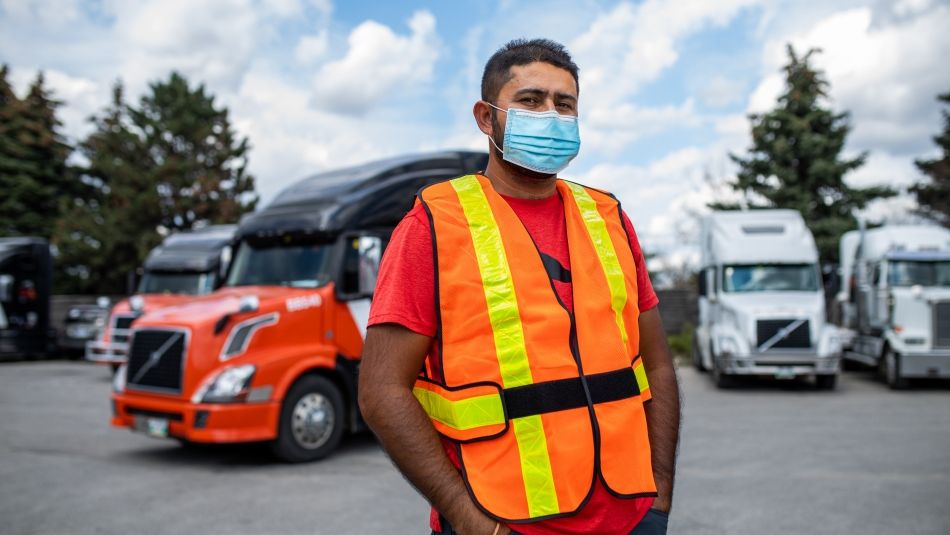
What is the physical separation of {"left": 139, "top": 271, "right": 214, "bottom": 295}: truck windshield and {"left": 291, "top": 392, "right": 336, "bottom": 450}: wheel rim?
26.2 ft

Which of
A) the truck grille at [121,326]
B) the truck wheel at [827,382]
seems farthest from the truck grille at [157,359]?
the truck wheel at [827,382]

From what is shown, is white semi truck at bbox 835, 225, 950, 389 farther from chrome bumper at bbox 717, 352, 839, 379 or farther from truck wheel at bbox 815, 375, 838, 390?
chrome bumper at bbox 717, 352, 839, 379

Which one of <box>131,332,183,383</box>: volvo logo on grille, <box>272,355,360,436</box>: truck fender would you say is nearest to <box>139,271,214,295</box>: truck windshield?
<box>131,332,183,383</box>: volvo logo on grille

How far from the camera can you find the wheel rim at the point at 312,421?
8055 mm

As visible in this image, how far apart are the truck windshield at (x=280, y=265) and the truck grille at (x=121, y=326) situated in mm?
7707

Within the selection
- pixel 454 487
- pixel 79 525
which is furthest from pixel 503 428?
pixel 79 525

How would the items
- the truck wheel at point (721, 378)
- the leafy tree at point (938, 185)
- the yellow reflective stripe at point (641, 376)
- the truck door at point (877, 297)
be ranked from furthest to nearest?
the leafy tree at point (938, 185), the truck door at point (877, 297), the truck wheel at point (721, 378), the yellow reflective stripe at point (641, 376)

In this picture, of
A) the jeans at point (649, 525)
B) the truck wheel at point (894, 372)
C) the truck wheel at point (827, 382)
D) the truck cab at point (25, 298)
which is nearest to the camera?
the jeans at point (649, 525)

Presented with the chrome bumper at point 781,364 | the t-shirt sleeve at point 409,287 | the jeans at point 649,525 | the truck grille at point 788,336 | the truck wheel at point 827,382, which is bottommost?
the truck wheel at point 827,382

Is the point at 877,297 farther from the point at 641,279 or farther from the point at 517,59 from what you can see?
the point at 517,59

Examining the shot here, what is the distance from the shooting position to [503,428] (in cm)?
192

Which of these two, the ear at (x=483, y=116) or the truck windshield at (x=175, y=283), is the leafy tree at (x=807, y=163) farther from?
the ear at (x=483, y=116)

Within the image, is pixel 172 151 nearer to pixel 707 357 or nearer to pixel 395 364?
pixel 707 357

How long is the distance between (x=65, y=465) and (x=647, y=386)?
295 inches
